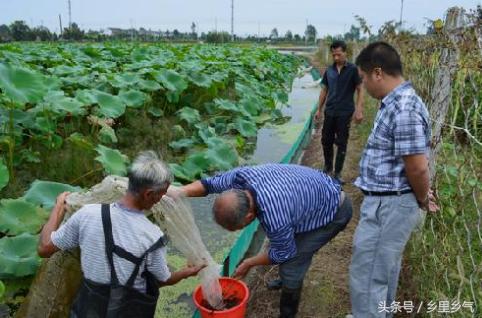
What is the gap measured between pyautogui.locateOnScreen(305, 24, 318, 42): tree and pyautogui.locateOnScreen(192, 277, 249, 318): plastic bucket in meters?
71.5

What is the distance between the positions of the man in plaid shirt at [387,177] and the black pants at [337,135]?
260 centimetres

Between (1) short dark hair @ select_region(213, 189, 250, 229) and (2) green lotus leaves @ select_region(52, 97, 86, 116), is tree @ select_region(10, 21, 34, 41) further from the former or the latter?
(1) short dark hair @ select_region(213, 189, 250, 229)

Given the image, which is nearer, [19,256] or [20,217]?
[19,256]

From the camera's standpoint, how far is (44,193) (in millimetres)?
3270

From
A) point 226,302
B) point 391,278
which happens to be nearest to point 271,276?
point 226,302

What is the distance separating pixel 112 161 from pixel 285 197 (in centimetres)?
196

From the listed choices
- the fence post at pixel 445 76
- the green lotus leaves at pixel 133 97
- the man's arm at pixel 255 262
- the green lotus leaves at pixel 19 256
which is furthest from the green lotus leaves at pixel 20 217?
the green lotus leaves at pixel 133 97

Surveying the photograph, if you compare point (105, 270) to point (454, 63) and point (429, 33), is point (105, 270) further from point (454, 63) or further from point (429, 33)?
point (429, 33)

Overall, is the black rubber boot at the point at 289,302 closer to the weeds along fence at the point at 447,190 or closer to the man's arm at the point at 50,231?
the weeds along fence at the point at 447,190

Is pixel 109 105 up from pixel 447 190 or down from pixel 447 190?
up

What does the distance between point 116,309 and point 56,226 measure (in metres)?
0.52

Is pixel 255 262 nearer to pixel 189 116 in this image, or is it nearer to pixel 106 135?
pixel 106 135

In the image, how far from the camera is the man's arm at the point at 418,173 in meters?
2.20

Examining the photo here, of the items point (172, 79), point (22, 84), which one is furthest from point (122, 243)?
point (172, 79)
